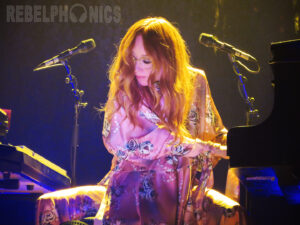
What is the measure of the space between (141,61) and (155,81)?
0.42 ft

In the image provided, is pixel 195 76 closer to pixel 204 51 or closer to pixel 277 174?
pixel 277 174

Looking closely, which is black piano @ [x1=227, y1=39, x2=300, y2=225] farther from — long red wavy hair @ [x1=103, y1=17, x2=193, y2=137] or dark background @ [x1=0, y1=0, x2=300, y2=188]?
dark background @ [x1=0, y1=0, x2=300, y2=188]

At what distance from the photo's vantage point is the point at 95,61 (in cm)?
400

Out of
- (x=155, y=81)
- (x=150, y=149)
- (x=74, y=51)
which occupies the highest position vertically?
(x=74, y=51)

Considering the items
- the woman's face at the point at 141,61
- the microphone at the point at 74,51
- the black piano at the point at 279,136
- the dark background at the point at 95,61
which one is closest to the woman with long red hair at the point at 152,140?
the woman's face at the point at 141,61

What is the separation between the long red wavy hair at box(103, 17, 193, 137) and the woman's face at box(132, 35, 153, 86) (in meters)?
0.02

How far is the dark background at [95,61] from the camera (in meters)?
3.89

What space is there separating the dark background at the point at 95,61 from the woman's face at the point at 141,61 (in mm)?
2045

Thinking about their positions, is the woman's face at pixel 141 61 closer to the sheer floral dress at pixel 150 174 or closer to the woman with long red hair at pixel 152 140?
the woman with long red hair at pixel 152 140

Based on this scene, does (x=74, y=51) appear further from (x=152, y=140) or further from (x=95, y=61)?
(x=152, y=140)

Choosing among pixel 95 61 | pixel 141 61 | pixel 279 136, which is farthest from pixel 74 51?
pixel 279 136

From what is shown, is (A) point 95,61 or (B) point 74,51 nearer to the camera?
(B) point 74,51

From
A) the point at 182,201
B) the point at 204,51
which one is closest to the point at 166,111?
the point at 182,201

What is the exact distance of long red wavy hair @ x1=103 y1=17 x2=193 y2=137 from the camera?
191cm
